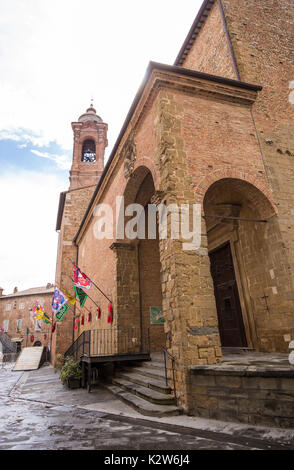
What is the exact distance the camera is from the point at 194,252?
5.52 metres

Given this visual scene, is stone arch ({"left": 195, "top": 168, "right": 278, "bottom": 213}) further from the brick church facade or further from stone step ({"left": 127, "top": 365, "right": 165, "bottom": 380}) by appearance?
stone step ({"left": 127, "top": 365, "right": 165, "bottom": 380})

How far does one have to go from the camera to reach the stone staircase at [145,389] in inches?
187

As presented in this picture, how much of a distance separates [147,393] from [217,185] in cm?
515

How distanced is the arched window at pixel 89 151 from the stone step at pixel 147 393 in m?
21.0

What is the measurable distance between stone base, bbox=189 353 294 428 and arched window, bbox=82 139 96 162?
23.0 m

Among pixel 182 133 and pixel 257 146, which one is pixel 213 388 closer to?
pixel 182 133

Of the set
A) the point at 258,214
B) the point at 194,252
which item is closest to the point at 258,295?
the point at 258,214

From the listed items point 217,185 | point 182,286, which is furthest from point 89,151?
point 182,286

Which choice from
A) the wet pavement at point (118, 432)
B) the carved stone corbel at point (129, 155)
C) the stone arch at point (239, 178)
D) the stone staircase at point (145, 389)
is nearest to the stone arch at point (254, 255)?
the stone arch at point (239, 178)

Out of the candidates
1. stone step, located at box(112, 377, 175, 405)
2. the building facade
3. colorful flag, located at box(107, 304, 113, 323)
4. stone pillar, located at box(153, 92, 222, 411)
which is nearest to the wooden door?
stone pillar, located at box(153, 92, 222, 411)

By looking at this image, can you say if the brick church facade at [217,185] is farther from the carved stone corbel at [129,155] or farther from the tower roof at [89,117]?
the tower roof at [89,117]

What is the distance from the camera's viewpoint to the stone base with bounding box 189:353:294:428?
3.70m

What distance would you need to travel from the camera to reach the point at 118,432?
392 cm

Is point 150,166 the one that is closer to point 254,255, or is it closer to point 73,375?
point 254,255
